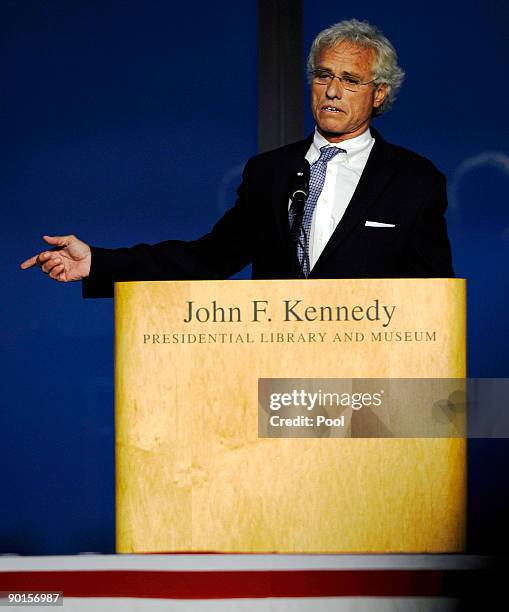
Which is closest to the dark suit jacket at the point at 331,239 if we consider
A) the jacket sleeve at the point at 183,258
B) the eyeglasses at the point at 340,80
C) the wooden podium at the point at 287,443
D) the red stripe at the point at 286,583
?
the jacket sleeve at the point at 183,258

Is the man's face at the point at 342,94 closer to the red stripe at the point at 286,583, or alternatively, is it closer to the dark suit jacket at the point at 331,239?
the dark suit jacket at the point at 331,239

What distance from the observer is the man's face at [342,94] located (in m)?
2.03

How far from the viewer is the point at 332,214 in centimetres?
181

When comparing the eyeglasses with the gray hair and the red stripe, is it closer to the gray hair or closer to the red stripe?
the gray hair

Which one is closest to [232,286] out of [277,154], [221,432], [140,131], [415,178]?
[221,432]

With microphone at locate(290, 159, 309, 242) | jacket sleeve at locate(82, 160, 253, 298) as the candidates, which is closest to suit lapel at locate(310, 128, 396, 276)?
microphone at locate(290, 159, 309, 242)

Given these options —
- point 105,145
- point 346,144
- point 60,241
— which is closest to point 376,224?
point 346,144

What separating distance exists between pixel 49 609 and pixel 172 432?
268 mm

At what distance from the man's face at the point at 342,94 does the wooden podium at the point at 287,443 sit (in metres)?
0.83

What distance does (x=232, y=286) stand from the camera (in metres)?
1.28

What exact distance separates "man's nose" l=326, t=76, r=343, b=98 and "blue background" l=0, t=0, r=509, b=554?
57.2 inches

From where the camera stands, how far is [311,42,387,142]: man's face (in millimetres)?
2031

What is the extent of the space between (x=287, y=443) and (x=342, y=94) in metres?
1.00

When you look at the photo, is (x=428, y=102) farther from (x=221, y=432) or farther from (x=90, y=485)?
(x=221, y=432)
